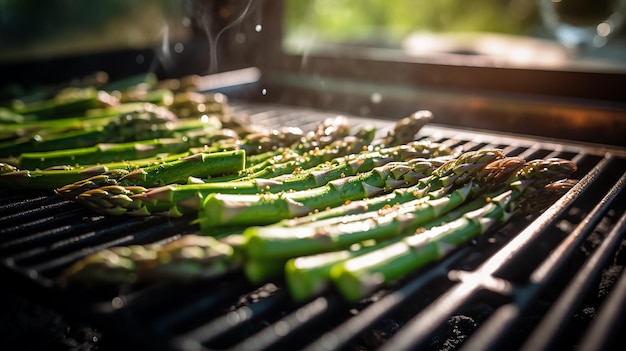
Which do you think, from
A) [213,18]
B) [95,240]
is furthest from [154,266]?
[213,18]

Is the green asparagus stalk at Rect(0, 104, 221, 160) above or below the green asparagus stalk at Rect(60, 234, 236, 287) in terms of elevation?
above

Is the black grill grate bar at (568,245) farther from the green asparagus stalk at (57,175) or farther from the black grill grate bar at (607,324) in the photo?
the green asparagus stalk at (57,175)

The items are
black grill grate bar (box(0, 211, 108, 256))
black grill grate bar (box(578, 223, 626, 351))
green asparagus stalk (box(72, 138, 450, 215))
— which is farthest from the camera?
green asparagus stalk (box(72, 138, 450, 215))

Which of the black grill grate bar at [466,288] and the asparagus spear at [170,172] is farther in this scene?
the asparagus spear at [170,172]

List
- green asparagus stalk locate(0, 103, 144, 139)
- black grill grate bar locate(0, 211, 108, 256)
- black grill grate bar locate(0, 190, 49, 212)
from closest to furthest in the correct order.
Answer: black grill grate bar locate(0, 211, 108, 256) → black grill grate bar locate(0, 190, 49, 212) → green asparagus stalk locate(0, 103, 144, 139)

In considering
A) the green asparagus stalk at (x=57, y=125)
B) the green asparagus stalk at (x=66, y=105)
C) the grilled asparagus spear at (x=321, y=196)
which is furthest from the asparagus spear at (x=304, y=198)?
the green asparagus stalk at (x=66, y=105)

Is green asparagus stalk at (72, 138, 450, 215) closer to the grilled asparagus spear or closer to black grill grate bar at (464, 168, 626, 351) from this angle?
the grilled asparagus spear

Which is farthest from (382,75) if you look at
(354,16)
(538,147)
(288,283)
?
(354,16)

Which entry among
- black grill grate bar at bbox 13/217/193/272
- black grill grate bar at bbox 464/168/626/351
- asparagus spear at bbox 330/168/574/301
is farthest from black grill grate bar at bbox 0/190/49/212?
black grill grate bar at bbox 464/168/626/351
